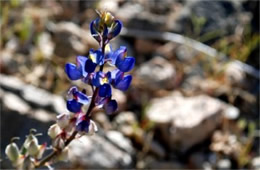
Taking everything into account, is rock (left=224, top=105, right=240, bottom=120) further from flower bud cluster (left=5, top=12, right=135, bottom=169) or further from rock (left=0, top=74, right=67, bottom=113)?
flower bud cluster (left=5, top=12, right=135, bottom=169)

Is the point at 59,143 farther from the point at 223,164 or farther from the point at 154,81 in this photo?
the point at 154,81

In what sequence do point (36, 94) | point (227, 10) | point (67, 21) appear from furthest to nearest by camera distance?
point (227, 10)
point (67, 21)
point (36, 94)

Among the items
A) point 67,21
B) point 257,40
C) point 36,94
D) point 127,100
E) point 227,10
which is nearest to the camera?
point 36,94

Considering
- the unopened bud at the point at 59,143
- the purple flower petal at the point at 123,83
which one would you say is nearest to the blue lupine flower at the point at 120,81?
the purple flower petal at the point at 123,83

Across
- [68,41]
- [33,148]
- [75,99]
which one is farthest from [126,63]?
[68,41]

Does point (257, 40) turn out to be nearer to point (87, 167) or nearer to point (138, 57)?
point (138, 57)

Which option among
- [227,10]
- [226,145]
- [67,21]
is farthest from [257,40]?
[67,21]

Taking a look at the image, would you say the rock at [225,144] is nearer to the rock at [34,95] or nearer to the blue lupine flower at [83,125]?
the rock at [34,95]

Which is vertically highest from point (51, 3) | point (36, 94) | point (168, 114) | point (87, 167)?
point (51, 3)
